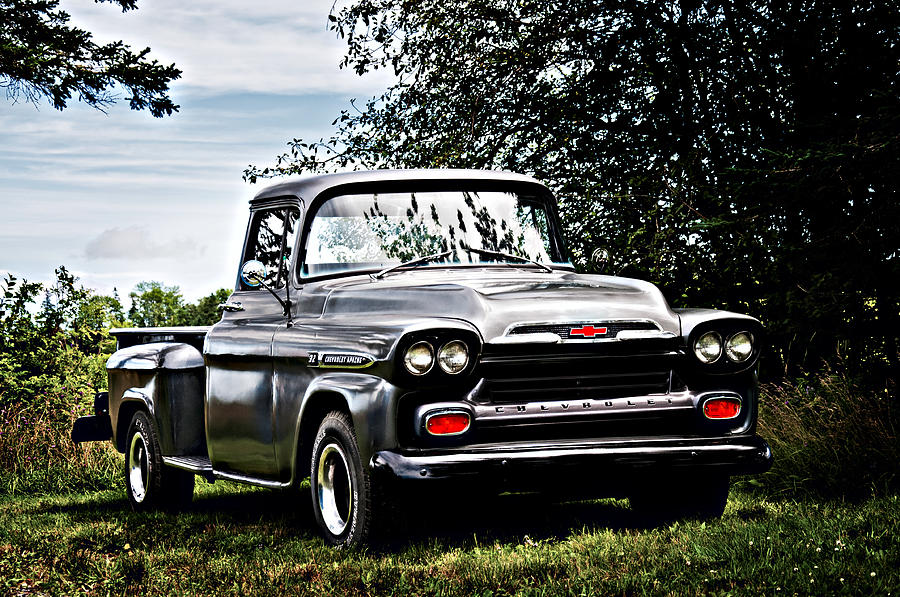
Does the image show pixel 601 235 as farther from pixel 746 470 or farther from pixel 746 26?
pixel 746 470

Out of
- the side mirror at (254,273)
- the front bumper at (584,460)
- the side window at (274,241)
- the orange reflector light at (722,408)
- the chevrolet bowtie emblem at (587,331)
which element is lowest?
the front bumper at (584,460)

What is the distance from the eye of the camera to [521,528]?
715cm

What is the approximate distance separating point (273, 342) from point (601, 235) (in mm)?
8114

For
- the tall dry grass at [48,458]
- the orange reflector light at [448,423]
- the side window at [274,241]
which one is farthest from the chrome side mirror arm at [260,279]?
the tall dry grass at [48,458]

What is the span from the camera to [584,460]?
5.95m

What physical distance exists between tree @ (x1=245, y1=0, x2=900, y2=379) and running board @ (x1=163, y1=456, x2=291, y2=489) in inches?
207

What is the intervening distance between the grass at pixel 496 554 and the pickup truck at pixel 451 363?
34 cm

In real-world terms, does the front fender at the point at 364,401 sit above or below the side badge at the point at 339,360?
below

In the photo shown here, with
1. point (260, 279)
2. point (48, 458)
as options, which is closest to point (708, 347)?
point (260, 279)

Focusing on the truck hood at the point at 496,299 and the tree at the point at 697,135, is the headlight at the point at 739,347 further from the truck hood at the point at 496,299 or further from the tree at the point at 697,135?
the tree at the point at 697,135

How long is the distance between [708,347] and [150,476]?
453 centimetres

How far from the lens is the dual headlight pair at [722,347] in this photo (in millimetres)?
6375

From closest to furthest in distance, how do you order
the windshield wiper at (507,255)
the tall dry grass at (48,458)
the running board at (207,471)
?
the running board at (207,471)
the windshield wiper at (507,255)
the tall dry grass at (48,458)

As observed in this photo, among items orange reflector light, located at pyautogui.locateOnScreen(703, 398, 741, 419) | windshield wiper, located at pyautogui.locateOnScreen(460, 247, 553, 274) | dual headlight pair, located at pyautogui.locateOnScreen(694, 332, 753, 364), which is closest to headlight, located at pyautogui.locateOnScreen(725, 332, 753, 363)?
dual headlight pair, located at pyautogui.locateOnScreen(694, 332, 753, 364)
